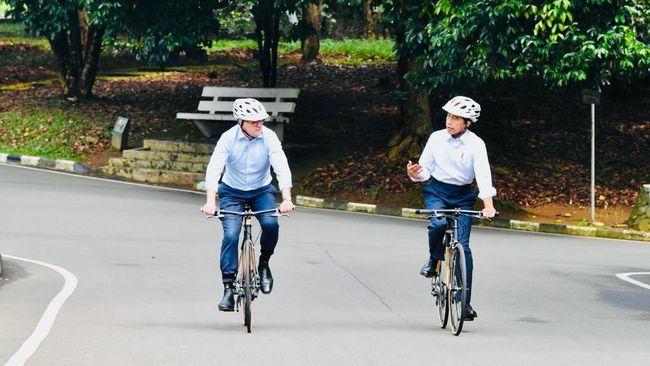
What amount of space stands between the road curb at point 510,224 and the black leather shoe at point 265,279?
11489 mm

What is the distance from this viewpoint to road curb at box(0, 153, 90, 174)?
1080 inches

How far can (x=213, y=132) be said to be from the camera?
1139 inches

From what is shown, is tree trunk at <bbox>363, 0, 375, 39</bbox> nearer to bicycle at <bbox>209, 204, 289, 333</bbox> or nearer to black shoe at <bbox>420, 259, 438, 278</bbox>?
black shoe at <bbox>420, 259, 438, 278</bbox>

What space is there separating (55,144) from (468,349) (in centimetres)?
2110

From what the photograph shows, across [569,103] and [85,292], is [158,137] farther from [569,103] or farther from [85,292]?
[85,292]

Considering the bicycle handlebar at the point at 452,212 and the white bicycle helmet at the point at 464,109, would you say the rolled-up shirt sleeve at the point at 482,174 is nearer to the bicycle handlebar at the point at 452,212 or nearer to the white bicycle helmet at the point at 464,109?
the bicycle handlebar at the point at 452,212

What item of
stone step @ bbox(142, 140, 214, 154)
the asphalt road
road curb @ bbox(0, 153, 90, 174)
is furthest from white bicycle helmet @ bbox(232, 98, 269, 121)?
road curb @ bbox(0, 153, 90, 174)

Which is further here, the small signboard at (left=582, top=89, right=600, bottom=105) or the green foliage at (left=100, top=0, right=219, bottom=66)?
the green foliage at (left=100, top=0, right=219, bottom=66)

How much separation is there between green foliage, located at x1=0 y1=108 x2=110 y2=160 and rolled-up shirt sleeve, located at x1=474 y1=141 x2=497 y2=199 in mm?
18986

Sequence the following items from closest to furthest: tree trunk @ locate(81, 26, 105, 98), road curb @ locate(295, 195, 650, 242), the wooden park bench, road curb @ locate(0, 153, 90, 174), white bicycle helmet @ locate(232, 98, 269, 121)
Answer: white bicycle helmet @ locate(232, 98, 269, 121) < road curb @ locate(295, 195, 650, 242) < road curb @ locate(0, 153, 90, 174) < the wooden park bench < tree trunk @ locate(81, 26, 105, 98)

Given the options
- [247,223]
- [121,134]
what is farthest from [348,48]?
[247,223]

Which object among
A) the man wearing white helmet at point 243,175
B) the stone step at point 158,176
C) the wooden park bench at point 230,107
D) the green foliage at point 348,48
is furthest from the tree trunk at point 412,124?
the man wearing white helmet at point 243,175

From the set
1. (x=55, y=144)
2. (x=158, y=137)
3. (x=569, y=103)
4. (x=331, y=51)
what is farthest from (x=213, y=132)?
(x=331, y=51)

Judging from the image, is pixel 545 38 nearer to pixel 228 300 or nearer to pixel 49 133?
pixel 228 300
